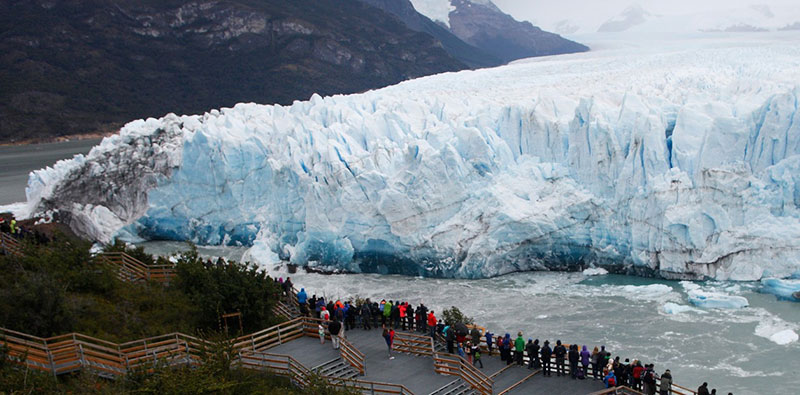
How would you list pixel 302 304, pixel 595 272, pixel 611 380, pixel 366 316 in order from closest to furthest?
1. pixel 611 380
2. pixel 366 316
3. pixel 302 304
4. pixel 595 272

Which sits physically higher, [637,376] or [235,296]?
[235,296]

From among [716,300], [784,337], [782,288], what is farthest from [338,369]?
[782,288]

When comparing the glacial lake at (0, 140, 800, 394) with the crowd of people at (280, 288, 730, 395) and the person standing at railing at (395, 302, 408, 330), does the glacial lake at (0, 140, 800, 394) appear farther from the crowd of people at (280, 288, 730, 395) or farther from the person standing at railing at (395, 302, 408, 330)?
the person standing at railing at (395, 302, 408, 330)

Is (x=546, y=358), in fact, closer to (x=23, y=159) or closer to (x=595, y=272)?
(x=595, y=272)

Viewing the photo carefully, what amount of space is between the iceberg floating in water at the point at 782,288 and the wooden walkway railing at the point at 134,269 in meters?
12.0

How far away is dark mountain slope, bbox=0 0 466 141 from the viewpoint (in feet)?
186

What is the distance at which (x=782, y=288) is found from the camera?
1423 centimetres

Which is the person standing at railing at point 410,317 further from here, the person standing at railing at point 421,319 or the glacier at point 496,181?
the glacier at point 496,181

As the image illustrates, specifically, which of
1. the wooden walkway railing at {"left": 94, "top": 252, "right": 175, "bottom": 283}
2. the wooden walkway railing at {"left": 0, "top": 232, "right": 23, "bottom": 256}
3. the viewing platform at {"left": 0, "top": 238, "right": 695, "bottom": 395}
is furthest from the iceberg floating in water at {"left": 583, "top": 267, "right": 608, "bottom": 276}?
the wooden walkway railing at {"left": 0, "top": 232, "right": 23, "bottom": 256}

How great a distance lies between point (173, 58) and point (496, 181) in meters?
58.0

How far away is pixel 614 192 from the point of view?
660 inches

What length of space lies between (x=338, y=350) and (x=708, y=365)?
6339mm

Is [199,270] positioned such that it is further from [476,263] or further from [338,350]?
[476,263]

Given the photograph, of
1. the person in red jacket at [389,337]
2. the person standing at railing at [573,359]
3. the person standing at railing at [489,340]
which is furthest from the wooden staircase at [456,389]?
the person standing at railing at [573,359]
